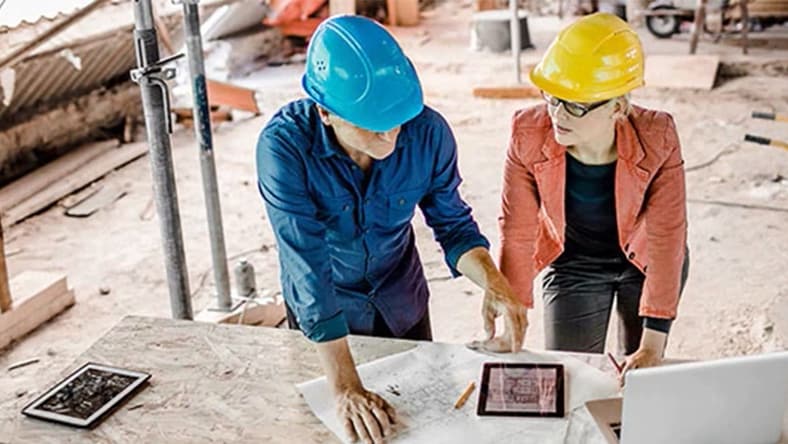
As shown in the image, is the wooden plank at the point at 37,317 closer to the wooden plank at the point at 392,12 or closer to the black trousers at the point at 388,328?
the black trousers at the point at 388,328

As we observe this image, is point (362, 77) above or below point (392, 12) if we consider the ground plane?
above

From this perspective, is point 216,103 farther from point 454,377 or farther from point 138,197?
point 454,377

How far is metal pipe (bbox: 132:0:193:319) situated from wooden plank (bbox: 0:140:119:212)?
2.65m

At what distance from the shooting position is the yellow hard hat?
1978 mm

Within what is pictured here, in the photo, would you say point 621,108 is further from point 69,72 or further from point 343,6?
point 343,6

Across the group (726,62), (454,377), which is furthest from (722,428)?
(726,62)

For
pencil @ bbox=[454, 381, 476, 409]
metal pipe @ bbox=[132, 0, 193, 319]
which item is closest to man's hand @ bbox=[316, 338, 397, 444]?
pencil @ bbox=[454, 381, 476, 409]

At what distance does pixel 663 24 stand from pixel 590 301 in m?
6.18

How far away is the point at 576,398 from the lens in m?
1.82

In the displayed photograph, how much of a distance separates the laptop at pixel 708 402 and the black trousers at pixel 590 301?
0.68 metres

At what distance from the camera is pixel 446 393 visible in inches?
73.3

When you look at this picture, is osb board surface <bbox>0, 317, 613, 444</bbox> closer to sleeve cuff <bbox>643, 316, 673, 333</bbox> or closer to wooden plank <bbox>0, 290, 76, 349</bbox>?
sleeve cuff <bbox>643, 316, 673, 333</bbox>

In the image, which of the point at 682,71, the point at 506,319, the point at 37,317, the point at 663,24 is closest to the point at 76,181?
the point at 37,317

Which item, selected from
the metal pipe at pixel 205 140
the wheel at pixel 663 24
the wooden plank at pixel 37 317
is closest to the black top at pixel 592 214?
the metal pipe at pixel 205 140
